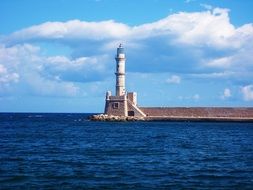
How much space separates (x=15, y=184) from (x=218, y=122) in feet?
178

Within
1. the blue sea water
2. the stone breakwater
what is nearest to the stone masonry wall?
the stone breakwater

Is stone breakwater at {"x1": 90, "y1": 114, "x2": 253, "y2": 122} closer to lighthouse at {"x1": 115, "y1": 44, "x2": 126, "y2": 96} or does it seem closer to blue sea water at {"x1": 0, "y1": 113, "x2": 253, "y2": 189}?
lighthouse at {"x1": 115, "y1": 44, "x2": 126, "y2": 96}

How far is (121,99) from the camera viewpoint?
65.8 meters

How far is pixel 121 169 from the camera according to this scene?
1856 centimetres

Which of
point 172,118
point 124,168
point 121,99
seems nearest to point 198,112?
point 172,118

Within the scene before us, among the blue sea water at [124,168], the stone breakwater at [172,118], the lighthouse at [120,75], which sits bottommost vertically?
the blue sea water at [124,168]

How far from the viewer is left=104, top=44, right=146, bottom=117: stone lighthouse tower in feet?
217

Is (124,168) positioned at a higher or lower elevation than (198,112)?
lower

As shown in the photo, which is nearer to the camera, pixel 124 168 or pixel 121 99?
pixel 124 168

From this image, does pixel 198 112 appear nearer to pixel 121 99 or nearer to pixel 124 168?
pixel 121 99

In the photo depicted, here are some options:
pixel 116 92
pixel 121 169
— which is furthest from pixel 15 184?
pixel 116 92

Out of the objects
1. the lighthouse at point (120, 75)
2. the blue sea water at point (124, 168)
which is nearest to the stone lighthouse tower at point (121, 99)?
the lighthouse at point (120, 75)

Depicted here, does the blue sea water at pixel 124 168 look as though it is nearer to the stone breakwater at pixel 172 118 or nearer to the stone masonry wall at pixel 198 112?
the stone masonry wall at pixel 198 112

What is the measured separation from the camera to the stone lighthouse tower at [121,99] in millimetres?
66000
